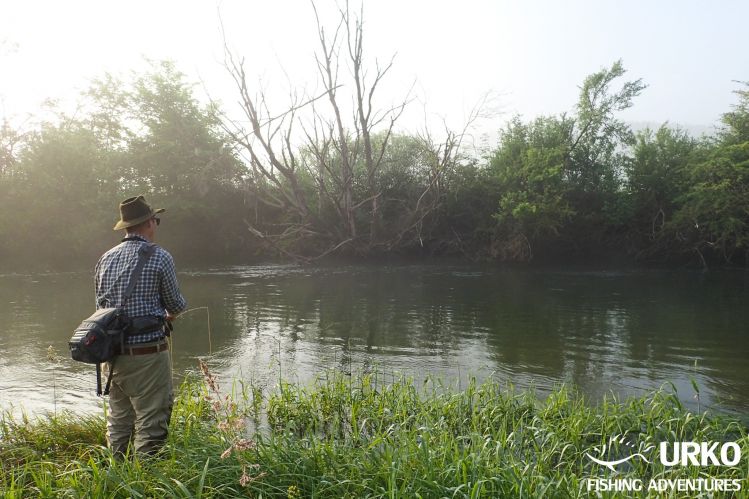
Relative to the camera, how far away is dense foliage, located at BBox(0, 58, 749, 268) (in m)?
24.2

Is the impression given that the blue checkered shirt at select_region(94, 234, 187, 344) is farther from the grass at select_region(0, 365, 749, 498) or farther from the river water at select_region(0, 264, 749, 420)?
the river water at select_region(0, 264, 749, 420)

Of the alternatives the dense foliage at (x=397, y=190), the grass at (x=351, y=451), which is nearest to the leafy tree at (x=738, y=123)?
the dense foliage at (x=397, y=190)

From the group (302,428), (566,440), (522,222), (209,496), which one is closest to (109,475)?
(209,496)

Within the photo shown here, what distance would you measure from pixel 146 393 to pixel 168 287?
761 mm

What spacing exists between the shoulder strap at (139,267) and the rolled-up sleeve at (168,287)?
0.11 metres

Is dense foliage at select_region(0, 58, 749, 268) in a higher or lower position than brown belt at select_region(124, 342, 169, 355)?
higher

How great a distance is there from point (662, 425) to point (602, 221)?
2321 cm

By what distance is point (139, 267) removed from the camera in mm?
3887

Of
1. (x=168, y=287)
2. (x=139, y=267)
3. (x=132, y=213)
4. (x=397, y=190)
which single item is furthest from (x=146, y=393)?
(x=397, y=190)

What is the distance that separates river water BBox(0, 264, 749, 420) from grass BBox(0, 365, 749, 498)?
1.37 m

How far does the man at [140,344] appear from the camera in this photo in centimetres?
388

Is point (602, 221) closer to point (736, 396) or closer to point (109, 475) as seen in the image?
point (736, 396)

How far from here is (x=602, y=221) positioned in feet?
87.1

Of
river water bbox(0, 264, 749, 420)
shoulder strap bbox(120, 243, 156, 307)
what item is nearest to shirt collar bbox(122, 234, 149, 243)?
shoulder strap bbox(120, 243, 156, 307)
